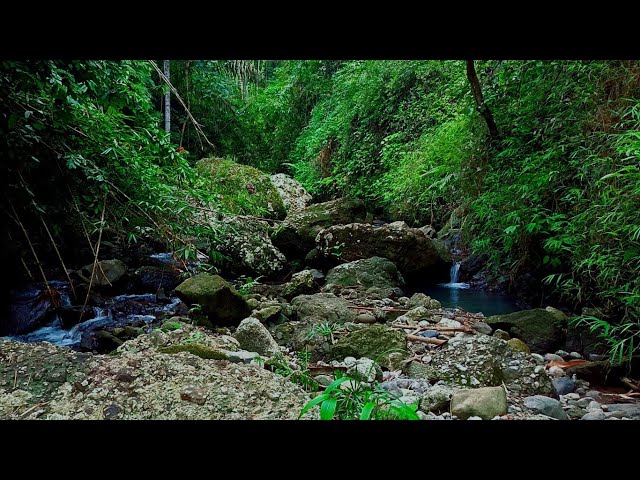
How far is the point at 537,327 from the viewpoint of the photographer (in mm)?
2832

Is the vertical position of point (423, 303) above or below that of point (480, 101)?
below

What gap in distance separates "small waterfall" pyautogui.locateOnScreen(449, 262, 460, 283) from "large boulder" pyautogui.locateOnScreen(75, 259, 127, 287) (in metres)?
3.84

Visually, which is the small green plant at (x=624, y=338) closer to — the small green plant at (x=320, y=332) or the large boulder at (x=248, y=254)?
the small green plant at (x=320, y=332)

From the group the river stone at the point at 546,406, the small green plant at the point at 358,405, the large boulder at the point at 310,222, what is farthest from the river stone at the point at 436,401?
the large boulder at the point at 310,222

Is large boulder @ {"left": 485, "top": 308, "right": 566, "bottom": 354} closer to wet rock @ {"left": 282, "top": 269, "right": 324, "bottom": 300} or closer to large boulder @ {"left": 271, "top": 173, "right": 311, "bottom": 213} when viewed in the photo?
wet rock @ {"left": 282, "top": 269, "right": 324, "bottom": 300}

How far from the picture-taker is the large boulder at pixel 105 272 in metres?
4.00

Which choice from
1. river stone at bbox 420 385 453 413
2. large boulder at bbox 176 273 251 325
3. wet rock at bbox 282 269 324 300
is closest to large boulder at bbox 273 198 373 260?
wet rock at bbox 282 269 324 300

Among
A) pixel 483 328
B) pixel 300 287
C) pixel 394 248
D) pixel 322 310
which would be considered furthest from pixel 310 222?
pixel 483 328

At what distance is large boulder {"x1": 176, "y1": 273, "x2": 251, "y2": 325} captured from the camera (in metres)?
3.14

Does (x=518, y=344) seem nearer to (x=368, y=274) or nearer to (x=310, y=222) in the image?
(x=368, y=274)

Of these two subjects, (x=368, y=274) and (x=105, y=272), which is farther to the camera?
(x=368, y=274)

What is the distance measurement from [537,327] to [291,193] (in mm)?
5801
